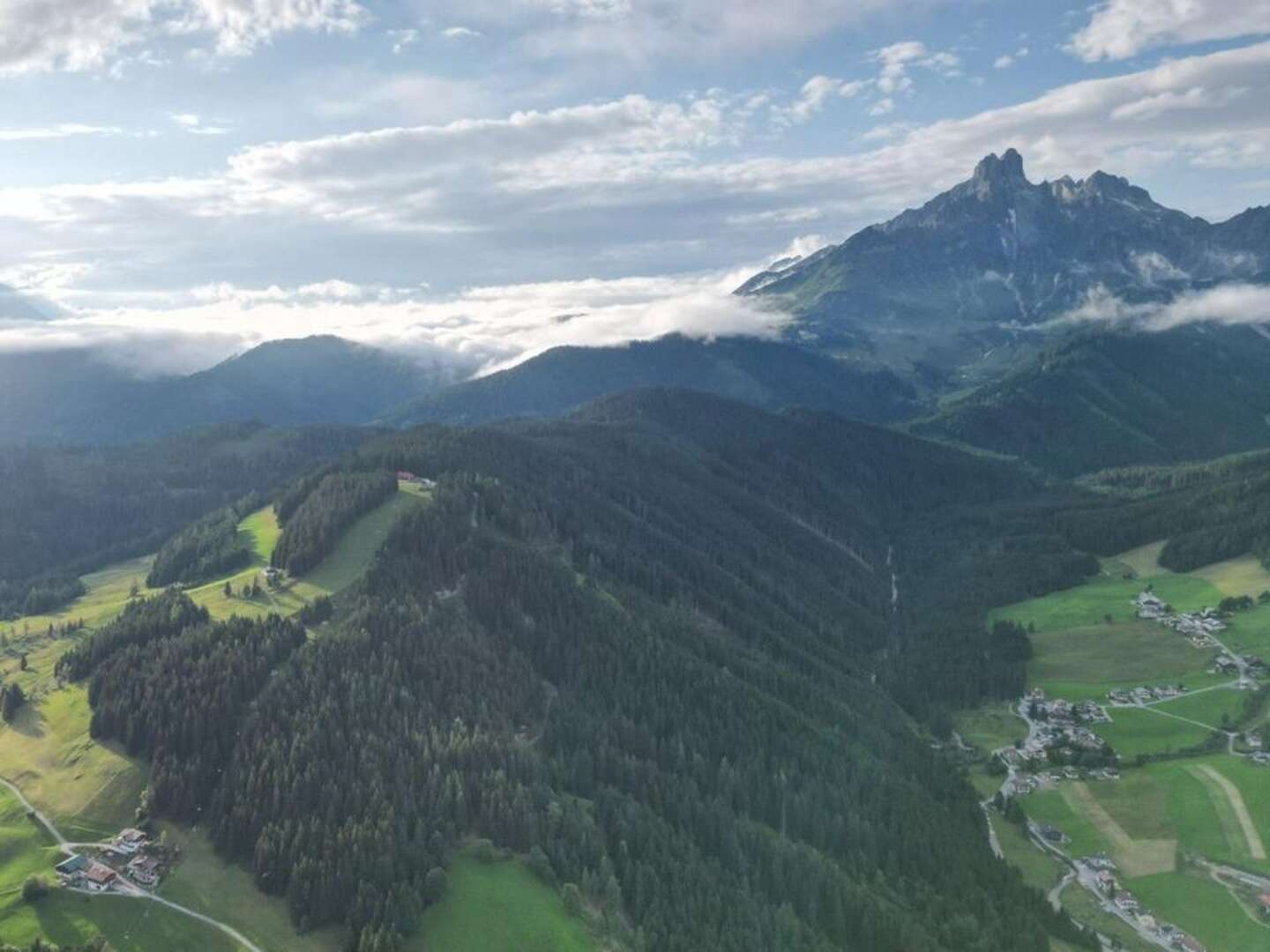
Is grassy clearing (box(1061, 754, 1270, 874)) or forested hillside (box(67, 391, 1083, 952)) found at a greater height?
forested hillside (box(67, 391, 1083, 952))

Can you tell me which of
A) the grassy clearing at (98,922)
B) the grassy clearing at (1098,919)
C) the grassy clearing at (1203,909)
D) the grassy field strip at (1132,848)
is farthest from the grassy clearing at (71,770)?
the grassy field strip at (1132,848)

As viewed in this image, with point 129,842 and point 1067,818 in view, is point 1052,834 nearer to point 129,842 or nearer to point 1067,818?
point 1067,818

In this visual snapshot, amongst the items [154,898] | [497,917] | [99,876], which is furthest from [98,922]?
[497,917]

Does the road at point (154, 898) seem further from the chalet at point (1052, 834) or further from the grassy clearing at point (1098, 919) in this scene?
the chalet at point (1052, 834)

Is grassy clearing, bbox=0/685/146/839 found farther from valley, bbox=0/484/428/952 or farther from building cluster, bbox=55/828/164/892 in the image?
building cluster, bbox=55/828/164/892

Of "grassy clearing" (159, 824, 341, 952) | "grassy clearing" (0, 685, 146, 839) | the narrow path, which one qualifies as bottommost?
the narrow path

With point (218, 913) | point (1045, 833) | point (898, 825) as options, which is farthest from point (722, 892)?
point (1045, 833)

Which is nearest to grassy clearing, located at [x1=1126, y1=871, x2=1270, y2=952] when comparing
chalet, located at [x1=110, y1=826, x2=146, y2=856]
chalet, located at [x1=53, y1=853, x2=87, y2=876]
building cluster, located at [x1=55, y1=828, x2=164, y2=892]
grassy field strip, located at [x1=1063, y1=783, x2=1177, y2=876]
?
grassy field strip, located at [x1=1063, y1=783, x2=1177, y2=876]
